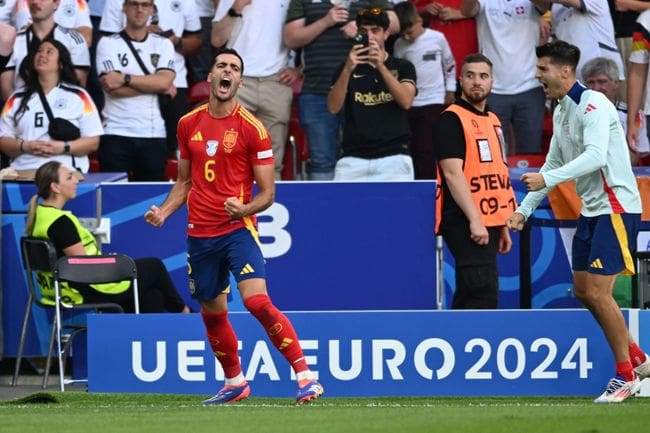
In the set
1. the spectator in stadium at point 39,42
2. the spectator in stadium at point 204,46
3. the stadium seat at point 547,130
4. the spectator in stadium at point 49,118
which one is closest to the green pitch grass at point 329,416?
the spectator in stadium at point 49,118

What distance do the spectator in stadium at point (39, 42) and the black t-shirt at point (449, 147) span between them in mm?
3897

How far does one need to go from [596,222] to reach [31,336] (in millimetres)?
5172

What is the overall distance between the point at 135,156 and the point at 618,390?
556 centimetres

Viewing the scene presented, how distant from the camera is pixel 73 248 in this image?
460 inches

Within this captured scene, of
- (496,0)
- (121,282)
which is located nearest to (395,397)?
(121,282)

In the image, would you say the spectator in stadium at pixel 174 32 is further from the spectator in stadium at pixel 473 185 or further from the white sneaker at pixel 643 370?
the white sneaker at pixel 643 370

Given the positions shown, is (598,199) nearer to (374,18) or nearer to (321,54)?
(374,18)

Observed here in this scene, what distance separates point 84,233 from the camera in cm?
1193

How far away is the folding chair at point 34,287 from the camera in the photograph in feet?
38.0

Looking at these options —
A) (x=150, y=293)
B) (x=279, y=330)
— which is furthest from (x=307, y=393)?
(x=150, y=293)

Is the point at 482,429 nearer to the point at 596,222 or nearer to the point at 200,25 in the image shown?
the point at 596,222

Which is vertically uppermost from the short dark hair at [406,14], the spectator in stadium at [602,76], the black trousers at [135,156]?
the short dark hair at [406,14]

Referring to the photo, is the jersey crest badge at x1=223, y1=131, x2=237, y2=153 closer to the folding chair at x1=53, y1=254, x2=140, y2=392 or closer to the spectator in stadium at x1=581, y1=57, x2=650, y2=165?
the folding chair at x1=53, y1=254, x2=140, y2=392

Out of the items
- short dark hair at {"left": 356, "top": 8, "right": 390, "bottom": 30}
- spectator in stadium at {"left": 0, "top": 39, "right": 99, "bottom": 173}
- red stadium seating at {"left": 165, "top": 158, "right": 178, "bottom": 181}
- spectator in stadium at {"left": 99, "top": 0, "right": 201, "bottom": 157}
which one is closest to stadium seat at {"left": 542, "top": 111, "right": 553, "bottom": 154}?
short dark hair at {"left": 356, "top": 8, "right": 390, "bottom": 30}
